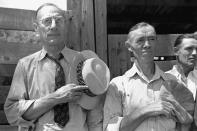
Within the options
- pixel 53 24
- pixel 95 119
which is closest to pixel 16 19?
pixel 53 24

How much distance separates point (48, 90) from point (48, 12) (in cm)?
56

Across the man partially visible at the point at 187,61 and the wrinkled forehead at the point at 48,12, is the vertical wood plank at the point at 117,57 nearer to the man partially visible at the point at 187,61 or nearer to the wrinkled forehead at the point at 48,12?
the man partially visible at the point at 187,61

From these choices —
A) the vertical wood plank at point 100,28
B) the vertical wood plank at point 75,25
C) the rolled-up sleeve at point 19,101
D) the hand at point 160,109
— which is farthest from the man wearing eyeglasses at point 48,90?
the vertical wood plank at point 100,28

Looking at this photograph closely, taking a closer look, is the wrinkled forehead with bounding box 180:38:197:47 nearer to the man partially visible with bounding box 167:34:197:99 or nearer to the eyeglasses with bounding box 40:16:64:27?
the man partially visible with bounding box 167:34:197:99

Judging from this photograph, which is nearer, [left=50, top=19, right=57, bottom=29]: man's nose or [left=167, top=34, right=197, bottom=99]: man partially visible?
[left=50, top=19, right=57, bottom=29]: man's nose

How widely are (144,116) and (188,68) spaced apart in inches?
29.0

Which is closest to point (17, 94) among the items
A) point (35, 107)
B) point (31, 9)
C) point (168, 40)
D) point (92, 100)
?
point (35, 107)

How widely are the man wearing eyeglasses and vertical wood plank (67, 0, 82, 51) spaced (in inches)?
26.1

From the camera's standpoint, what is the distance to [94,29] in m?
3.90

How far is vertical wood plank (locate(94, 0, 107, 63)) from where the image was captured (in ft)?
12.7

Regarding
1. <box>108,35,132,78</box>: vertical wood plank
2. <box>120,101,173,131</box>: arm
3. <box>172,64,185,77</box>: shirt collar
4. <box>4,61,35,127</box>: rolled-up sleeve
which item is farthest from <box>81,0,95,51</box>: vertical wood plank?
<box>120,101,173,131</box>: arm

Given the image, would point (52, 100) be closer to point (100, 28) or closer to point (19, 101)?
point (19, 101)

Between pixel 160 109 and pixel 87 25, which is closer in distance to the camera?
pixel 160 109

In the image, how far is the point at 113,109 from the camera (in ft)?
9.74
